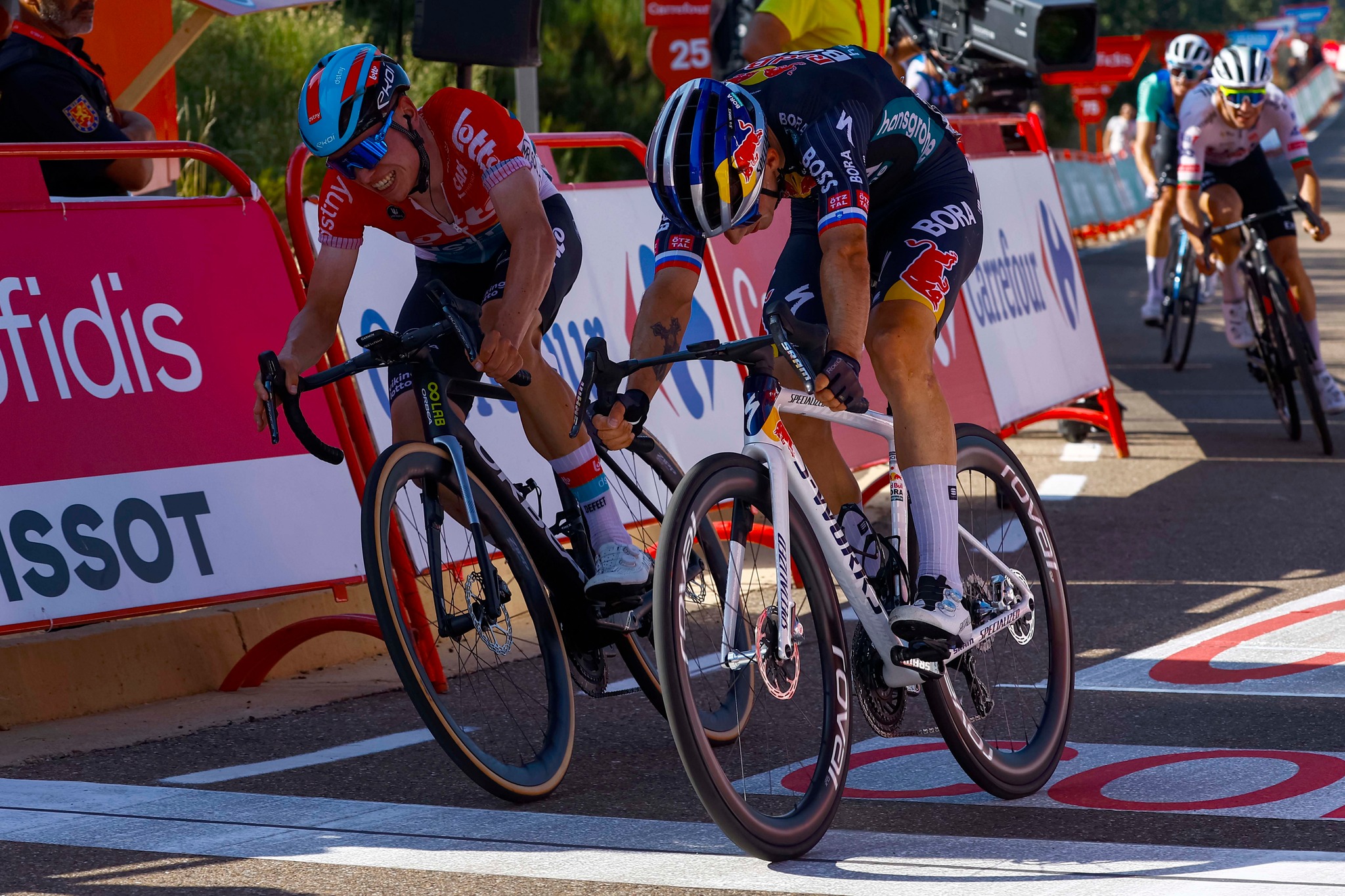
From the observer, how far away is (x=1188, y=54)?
14.4 m

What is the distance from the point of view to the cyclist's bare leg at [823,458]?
4602 mm

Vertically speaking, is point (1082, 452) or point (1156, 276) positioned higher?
point (1156, 276)

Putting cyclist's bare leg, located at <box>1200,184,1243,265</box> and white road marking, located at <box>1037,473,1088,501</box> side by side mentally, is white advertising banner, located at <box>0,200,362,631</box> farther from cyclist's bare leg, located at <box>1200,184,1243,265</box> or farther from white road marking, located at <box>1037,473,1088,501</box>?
cyclist's bare leg, located at <box>1200,184,1243,265</box>

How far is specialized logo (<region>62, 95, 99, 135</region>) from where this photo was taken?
6.46 meters

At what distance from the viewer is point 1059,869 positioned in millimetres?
3846

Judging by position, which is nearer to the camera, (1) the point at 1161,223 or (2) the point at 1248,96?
(2) the point at 1248,96

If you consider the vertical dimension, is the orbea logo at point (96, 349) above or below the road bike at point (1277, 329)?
above

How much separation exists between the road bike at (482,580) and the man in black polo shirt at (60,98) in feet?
7.72

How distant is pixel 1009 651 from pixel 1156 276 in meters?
9.63

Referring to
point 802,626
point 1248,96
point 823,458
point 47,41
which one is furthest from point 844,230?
point 1248,96

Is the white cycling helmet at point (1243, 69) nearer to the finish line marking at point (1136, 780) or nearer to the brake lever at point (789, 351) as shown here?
the finish line marking at point (1136, 780)

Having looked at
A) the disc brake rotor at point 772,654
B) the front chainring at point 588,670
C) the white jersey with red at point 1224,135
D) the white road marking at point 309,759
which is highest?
the white jersey with red at point 1224,135

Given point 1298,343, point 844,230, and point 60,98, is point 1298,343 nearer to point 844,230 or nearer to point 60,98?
point 844,230

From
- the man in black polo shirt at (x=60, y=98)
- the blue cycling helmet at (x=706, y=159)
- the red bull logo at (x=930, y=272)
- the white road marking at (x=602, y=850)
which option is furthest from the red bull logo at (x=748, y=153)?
the man in black polo shirt at (x=60, y=98)
